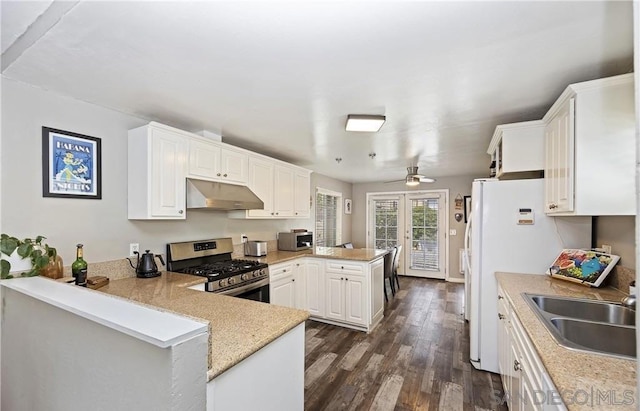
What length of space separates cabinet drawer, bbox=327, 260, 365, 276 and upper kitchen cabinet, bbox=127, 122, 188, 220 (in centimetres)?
192

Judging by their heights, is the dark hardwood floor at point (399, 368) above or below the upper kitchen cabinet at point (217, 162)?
below

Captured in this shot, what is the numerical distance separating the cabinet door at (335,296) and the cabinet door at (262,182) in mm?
1167

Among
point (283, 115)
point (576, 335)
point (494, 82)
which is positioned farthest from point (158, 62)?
point (576, 335)

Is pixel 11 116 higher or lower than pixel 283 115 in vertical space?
lower

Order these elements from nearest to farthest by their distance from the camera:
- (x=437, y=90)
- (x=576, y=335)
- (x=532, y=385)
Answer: (x=532, y=385) < (x=576, y=335) < (x=437, y=90)

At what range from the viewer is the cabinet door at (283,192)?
373 cm

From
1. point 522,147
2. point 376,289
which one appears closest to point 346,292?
point 376,289

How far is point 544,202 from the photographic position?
7.49 ft

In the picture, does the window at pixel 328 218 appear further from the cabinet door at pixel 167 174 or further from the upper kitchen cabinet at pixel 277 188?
the cabinet door at pixel 167 174

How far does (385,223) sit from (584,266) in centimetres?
476

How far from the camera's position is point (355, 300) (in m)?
3.45

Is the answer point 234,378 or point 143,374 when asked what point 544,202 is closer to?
point 234,378

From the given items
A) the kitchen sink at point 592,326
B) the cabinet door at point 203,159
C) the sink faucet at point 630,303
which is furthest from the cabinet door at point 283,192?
the sink faucet at point 630,303

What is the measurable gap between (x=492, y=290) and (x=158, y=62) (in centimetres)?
301
